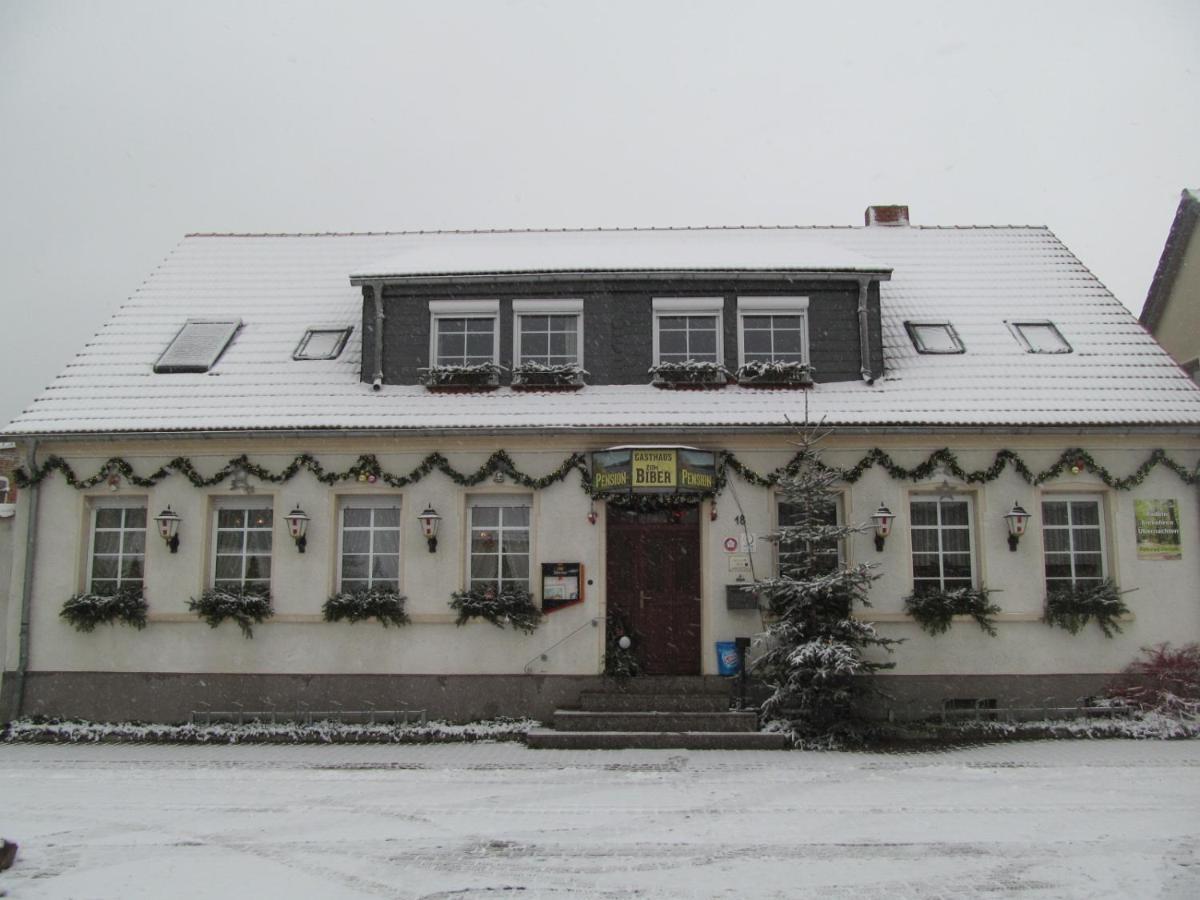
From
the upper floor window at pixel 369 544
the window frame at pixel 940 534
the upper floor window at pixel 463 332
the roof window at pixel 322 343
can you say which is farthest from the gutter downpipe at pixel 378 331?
the window frame at pixel 940 534

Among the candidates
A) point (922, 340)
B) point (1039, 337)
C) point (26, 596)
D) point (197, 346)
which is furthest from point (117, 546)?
point (1039, 337)

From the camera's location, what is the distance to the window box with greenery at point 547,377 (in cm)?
1470

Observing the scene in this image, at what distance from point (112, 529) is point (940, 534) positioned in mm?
12083

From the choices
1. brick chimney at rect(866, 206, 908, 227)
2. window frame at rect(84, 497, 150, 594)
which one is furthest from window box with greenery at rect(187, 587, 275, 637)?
brick chimney at rect(866, 206, 908, 227)

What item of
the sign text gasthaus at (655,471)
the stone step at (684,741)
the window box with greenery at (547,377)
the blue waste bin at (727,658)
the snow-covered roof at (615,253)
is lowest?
the stone step at (684,741)

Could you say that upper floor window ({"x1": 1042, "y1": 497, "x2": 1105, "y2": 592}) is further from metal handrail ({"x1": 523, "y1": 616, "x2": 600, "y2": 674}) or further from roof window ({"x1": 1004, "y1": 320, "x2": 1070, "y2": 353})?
metal handrail ({"x1": 523, "y1": 616, "x2": 600, "y2": 674})

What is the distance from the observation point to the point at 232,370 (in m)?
15.4

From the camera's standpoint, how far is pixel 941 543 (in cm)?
1412

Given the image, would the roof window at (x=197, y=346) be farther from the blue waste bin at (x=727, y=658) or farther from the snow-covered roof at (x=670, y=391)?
the blue waste bin at (x=727, y=658)

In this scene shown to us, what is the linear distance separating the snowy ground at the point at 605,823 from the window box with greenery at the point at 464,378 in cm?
522

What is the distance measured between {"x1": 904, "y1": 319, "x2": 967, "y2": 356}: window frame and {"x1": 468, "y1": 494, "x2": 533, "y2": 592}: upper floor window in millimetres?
6564

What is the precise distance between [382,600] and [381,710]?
1518 millimetres

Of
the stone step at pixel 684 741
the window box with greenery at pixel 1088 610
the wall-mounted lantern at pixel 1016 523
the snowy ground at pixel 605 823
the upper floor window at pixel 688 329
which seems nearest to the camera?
the snowy ground at pixel 605 823

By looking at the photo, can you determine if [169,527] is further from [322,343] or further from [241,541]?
[322,343]
